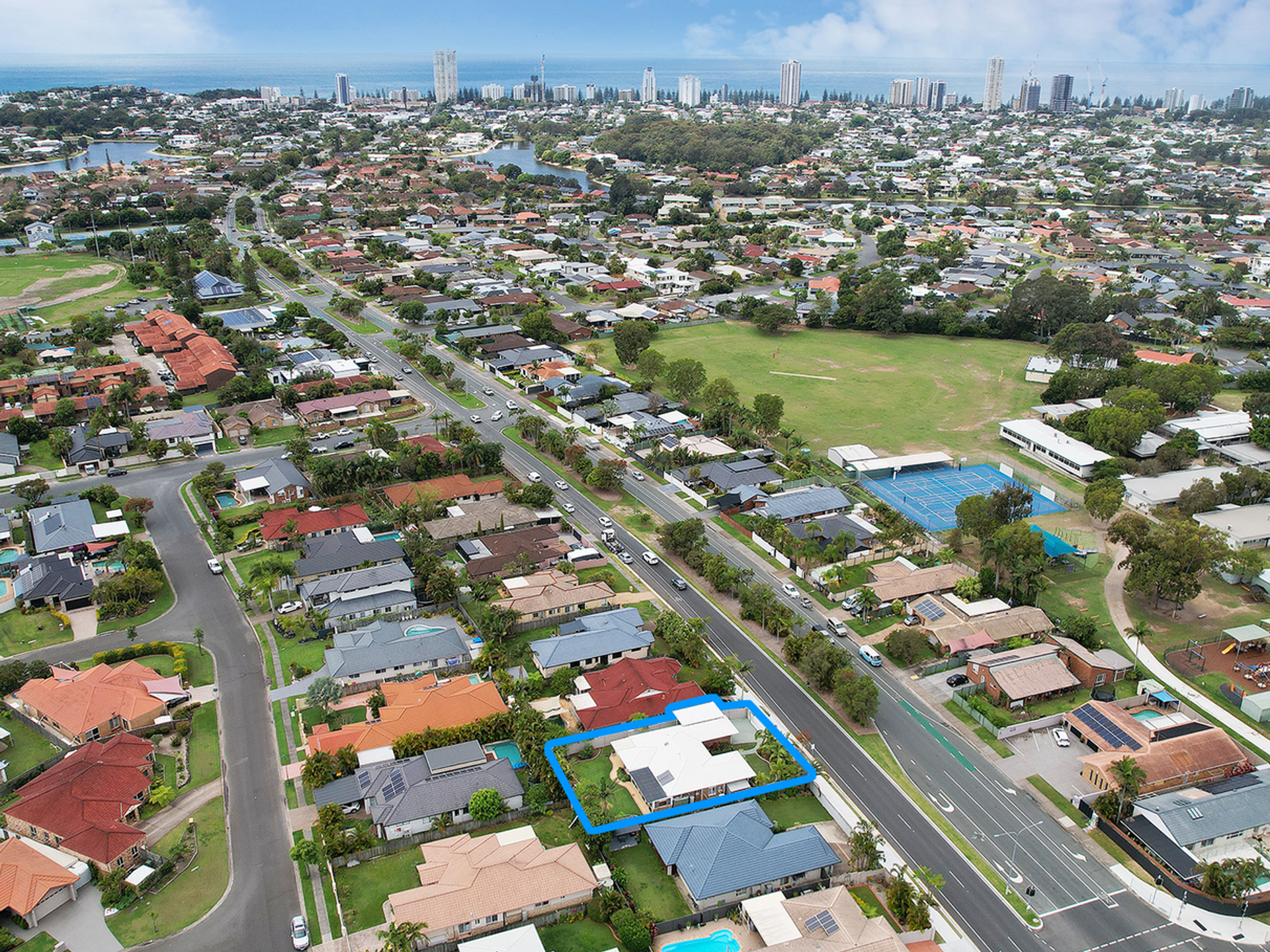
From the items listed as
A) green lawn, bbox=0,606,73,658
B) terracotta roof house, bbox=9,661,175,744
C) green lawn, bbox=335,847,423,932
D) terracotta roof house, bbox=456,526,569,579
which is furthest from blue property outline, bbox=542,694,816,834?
green lawn, bbox=0,606,73,658

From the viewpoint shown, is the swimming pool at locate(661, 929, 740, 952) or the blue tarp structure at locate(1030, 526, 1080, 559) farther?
the blue tarp structure at locate(1030, 526, 1080, 559)

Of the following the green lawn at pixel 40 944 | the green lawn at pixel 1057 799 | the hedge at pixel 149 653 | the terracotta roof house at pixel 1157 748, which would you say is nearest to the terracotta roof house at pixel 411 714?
the hedge at pixel 149 653

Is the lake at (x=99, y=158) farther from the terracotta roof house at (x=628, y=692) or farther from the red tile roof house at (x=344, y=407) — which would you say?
the terracotta roof house at (x=628, y=692)

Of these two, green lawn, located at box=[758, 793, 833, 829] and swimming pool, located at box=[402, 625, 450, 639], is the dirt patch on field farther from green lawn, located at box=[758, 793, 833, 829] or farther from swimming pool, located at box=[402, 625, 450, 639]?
green lawn, located at box=[758, 793, 833, 829]

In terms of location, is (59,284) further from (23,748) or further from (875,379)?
(875,379)

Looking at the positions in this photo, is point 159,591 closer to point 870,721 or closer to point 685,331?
point 870,721

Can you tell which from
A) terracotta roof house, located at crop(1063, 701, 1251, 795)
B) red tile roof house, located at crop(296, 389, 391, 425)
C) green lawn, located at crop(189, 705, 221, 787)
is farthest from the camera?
red tile roof house, located at crop(296, 389, 391, 425)

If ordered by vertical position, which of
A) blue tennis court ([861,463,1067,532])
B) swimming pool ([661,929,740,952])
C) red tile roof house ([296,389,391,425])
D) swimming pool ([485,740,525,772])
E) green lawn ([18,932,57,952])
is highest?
red tile roof house ([296,389,391,425])
